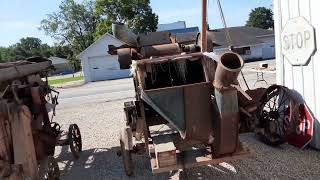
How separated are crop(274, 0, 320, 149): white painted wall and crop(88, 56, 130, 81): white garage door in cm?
3046

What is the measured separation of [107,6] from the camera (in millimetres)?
58688

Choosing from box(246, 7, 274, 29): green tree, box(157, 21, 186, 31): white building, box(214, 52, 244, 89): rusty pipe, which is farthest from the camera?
box(246, 7, 274, 29): green tree

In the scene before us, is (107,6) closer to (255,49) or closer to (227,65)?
(255,49)

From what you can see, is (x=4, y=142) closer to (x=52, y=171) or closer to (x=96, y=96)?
(x=52, y=171)

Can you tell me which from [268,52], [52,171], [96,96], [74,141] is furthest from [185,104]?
[268,52]

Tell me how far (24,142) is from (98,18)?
6067 cm

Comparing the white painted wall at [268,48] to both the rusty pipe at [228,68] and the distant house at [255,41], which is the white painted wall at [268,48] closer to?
the distant house at [255,41]

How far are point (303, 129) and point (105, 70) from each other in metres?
32.1

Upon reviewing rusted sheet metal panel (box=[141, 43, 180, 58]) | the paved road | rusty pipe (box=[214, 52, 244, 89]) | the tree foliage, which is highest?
the tree foliage

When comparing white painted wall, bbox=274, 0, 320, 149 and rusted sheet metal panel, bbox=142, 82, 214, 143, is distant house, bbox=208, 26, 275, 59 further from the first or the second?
rusted sheet metal panel, bbox=142, 82, 214, 143

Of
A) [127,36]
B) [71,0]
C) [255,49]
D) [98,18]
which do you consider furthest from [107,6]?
[127,36]

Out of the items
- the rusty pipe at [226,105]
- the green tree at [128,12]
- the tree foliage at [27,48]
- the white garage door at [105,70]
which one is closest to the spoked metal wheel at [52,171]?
the rusty pipe at [226,105]

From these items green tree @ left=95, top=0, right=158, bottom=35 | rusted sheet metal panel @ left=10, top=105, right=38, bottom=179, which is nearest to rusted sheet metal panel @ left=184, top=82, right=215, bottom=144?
rusted sheet metal panel @ left=10, top=105, right=38, bottom=179

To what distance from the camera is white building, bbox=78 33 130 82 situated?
3750 centimetres
